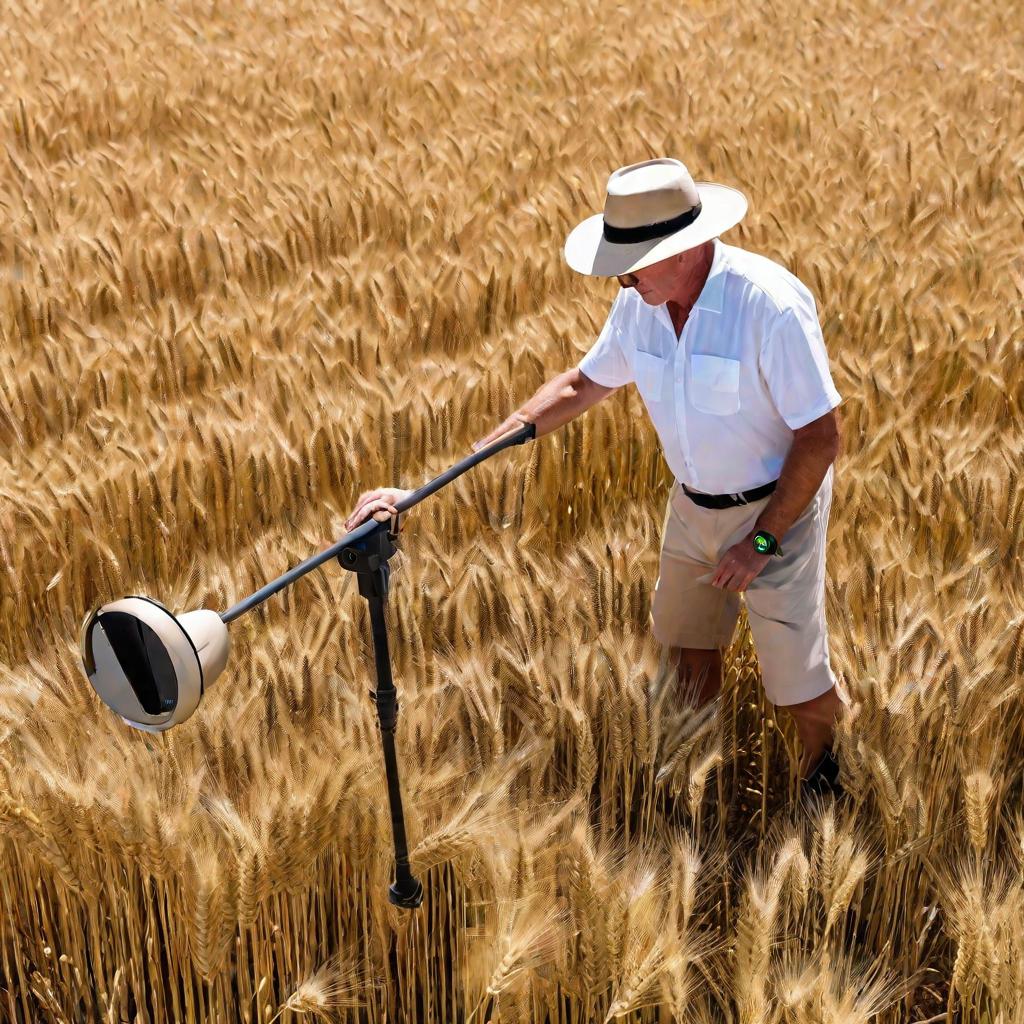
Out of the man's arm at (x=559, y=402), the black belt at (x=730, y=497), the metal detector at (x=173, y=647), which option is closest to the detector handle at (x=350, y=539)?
the metal detector at (x=173, y=647)

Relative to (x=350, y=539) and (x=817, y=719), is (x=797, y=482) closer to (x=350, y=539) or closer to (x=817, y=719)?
(x=817, y=719)

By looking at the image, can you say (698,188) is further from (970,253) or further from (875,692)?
(970,253)

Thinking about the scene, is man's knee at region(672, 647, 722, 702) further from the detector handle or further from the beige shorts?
the detector handle

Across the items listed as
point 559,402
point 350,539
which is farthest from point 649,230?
point 350,539

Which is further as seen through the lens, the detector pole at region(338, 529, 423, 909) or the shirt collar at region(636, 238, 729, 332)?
the shirt collar at region(636, 238, 729, 332)

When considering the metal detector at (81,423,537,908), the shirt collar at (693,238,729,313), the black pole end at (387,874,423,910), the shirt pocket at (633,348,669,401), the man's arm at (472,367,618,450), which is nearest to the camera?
the metal detector at (81,423,537,908)

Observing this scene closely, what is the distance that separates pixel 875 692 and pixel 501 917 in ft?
2.59

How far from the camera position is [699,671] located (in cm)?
248

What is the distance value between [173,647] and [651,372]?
1118 mm

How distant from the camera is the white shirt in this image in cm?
206

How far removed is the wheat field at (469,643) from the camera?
1.85 meters

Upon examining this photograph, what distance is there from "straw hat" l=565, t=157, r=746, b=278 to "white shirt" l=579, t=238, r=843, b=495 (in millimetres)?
82

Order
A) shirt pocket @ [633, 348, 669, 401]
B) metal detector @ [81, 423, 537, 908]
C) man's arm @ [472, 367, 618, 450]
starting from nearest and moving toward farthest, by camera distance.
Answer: metal detector @ [81, 423, 537, 908] → shirt pocket @ [633, 348, 669, 401] → man's arm @ [472, 367, 618, 450]

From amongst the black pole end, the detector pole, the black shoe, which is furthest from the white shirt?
the black pole end
